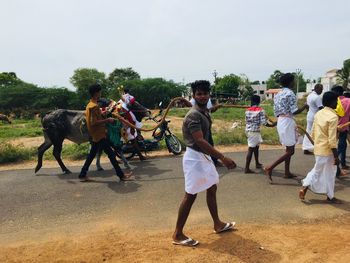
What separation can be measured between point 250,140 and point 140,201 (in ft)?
8.67

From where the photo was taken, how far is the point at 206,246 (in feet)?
13.7

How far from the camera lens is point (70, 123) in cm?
852

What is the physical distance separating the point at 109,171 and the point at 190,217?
363 centimetres

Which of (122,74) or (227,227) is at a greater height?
(122,74)

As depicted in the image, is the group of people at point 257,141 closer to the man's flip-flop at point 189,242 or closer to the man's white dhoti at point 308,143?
the man's flip-flop at point 189,242

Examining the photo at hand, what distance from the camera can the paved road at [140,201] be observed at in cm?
511

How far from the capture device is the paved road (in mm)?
5109

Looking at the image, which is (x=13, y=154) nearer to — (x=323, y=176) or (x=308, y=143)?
(x=308, y=143)

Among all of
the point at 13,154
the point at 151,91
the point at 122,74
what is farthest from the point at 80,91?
the point at 13,154

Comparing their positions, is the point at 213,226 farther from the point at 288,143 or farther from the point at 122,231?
the point at 288,143

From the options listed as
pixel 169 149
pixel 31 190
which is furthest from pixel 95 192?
pixel 169 149

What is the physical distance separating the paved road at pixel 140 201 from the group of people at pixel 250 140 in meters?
0.33

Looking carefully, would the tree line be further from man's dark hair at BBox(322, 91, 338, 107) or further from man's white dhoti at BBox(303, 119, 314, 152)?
man's dark hair at BBox(322, 91, 338, 107)

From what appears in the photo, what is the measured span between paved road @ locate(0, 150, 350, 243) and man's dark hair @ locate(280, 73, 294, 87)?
1797mm
